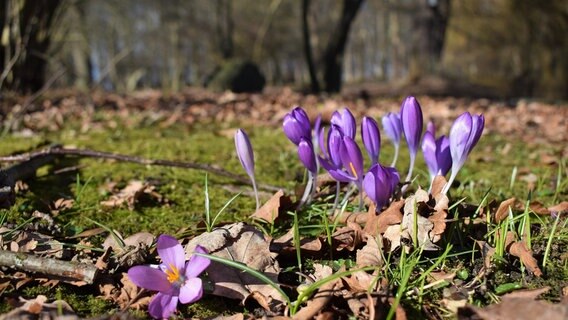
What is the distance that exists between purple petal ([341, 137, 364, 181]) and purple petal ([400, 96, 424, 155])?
0.68 ft

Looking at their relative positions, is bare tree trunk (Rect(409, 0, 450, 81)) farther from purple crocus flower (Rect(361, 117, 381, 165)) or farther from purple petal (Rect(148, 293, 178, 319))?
purple petal (Rect(148, 293, 178, 319))

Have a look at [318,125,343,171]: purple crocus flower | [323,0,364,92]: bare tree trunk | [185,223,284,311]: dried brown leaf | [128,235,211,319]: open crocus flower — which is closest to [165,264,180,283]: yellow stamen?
[128,235,211,319]: open crocus flower

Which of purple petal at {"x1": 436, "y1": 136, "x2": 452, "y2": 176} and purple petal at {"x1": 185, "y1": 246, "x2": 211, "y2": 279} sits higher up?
purple petal at {"x1": 436, "y1": 136, "x2": 452, "y2": 176}

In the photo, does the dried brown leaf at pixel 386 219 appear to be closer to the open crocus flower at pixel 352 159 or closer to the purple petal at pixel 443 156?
the open crocus flower at pixel 352 159

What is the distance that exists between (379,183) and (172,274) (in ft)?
2.09

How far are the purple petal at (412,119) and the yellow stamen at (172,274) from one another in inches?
33.5

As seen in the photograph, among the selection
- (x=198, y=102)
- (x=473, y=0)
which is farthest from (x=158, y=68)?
(x=198, y=102)

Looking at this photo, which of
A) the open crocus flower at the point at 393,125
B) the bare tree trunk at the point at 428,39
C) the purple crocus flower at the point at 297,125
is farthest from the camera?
the bare tree trunk at the point at 428,39

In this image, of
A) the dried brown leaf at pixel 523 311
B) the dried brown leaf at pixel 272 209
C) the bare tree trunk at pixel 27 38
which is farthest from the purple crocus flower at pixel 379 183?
the bare tree trunk at pixel 27 38

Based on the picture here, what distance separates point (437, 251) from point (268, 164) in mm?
1606

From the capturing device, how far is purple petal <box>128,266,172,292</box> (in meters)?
1.16

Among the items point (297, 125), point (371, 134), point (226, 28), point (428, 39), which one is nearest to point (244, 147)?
point (297, 125)

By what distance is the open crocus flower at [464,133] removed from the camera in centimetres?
147

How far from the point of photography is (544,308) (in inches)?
40.8
